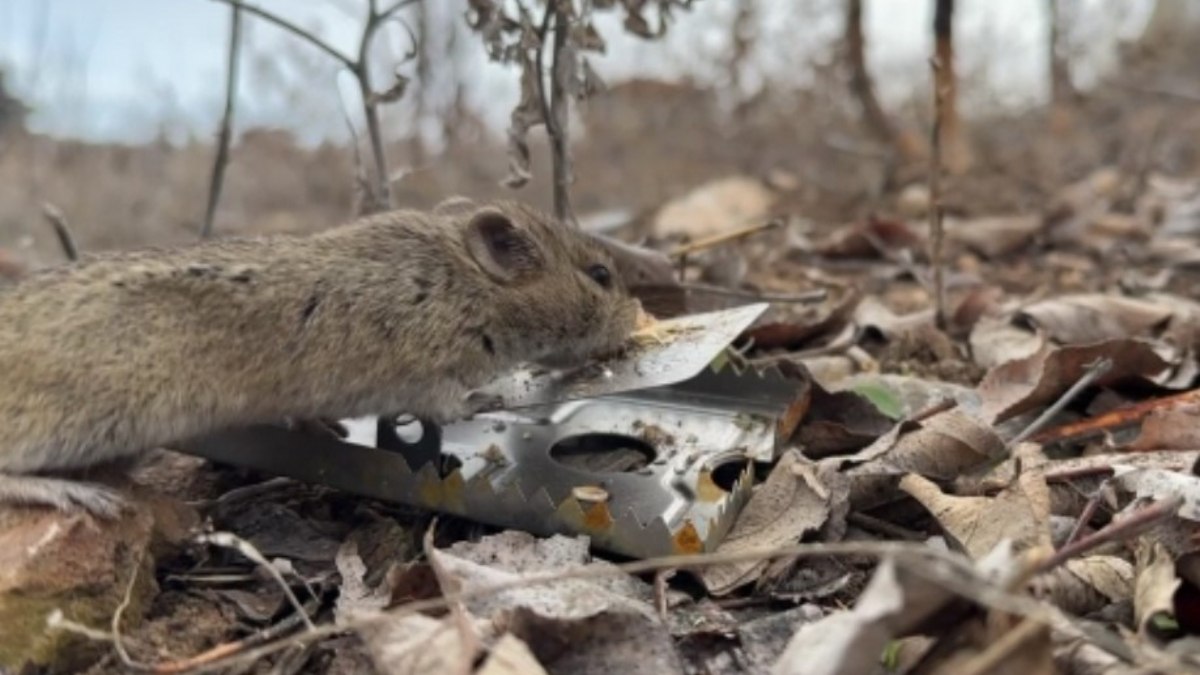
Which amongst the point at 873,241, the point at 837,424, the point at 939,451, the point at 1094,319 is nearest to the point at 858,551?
the point at 939,451

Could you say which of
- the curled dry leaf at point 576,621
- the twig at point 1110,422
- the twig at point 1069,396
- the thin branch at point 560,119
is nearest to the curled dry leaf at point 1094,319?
the twig at point 1069,396

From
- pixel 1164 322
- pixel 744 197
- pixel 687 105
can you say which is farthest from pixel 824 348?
pixel 687 105

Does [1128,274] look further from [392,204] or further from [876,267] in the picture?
[392,204]

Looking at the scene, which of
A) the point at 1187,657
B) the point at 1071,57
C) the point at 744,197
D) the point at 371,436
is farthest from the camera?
the point at 1071,57

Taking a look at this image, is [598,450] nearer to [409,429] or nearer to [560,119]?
[409,429]

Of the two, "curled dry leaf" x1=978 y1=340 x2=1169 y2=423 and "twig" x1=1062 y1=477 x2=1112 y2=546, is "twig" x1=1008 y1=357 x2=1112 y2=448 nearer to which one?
"curled dry leaf" x1=978 y1=340 x2=1169 y2=423

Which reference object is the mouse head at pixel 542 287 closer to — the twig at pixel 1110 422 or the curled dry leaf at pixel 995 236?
the twig at pixel 1110 422
